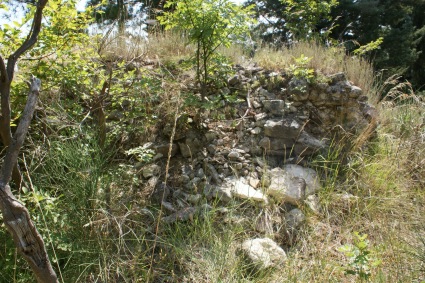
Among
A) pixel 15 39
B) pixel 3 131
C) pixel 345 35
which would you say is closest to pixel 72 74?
pixel 15 39

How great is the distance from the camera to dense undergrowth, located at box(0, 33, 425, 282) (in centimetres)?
230

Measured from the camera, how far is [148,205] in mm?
2797

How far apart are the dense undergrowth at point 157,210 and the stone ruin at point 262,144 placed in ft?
0.44

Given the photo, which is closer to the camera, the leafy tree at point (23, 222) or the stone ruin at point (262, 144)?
the leafy tree at point (23, 222)

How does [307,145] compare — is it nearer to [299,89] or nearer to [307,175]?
[307,175]

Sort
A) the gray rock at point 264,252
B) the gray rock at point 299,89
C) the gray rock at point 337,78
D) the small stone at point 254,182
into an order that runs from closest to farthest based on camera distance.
Result: the gray rock at point 264,252, the small stone at point 254,182, the gray rock at point 299,89, the gray rock at point 337,78

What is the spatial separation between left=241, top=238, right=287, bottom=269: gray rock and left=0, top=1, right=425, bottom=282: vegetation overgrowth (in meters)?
Answer: 0.06

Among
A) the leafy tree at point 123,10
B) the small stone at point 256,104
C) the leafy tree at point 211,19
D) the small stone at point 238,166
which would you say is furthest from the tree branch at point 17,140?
the small stone at point 256,104

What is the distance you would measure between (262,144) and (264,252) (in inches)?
54.0

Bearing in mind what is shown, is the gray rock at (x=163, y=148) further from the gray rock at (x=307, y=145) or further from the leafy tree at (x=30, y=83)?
the gray rock at (x=307, y=145)

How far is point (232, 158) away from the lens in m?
3.54

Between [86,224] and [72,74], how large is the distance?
4.09ft

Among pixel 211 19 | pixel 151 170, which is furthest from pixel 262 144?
pixel 211 19

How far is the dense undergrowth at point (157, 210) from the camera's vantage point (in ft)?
7.55
